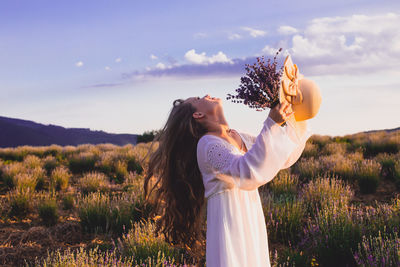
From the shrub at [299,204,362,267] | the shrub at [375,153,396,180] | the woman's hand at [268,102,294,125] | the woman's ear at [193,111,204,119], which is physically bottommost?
the shrub at [299,204,362,267]

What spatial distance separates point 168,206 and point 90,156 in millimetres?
9935

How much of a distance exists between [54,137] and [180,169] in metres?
69.4

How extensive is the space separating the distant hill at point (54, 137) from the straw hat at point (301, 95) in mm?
57654

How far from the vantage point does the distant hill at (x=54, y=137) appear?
60.7 metres

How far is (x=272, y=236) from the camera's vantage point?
4922 millimetres

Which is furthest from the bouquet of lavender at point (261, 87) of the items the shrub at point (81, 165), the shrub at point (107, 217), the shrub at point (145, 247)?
the shrub at point (81, 165)

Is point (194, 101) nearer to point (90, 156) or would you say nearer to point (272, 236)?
point (272, 236)

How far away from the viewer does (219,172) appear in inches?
82.2

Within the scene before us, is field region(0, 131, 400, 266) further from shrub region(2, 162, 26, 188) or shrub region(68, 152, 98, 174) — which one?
shrub region(68, 152, 98, 174)

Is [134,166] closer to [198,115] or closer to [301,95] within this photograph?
[198,115]

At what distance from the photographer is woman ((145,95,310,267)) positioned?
71.6 inches

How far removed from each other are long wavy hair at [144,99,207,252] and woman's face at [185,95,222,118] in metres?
0.04

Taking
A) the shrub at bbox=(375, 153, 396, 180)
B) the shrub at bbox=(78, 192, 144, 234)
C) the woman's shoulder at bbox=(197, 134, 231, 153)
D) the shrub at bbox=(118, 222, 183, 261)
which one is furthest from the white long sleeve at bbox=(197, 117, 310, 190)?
the shrub at bbox=(375, 153, 396, 180)

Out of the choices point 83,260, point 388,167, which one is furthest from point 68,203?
point 388,167
